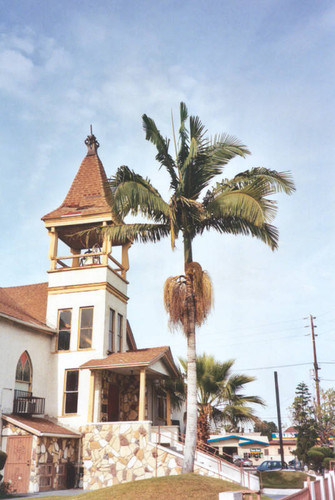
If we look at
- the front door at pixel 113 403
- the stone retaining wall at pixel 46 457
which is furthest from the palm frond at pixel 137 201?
the front door at pixel 113 403

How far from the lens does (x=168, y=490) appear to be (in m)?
13.0

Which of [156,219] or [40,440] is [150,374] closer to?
[40,440]

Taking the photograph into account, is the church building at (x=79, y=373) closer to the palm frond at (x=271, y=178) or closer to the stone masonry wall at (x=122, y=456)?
the stone masonry wall at (x=122, y=456)

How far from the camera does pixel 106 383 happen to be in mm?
23344

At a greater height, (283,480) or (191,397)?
(191,397)

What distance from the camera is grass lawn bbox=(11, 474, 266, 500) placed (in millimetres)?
12695

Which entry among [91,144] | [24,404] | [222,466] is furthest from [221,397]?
[91,144]

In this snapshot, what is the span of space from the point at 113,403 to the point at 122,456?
4194mm

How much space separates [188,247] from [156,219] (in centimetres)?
163

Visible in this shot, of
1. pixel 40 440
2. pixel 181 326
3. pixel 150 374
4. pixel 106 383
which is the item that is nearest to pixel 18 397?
pixel 40 440

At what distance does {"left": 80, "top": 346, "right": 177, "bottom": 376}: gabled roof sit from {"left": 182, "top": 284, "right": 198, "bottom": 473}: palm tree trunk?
487 cm

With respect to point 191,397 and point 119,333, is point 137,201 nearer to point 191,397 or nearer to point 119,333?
point 191,397

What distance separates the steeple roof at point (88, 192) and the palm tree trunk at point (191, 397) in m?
9.35

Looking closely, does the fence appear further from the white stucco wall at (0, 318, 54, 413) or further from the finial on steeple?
the finial on steeple
